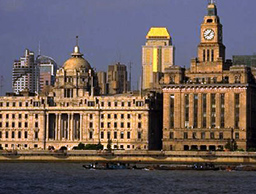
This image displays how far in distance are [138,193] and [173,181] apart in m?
25.0

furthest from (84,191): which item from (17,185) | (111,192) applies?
(17,185)

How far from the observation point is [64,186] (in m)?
185

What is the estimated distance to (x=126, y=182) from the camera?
19450 centimetres

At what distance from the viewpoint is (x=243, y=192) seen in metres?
176

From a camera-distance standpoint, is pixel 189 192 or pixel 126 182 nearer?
pixel 189 192

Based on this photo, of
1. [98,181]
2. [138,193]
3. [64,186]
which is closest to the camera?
[138,193]

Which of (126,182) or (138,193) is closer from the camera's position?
(138,193)

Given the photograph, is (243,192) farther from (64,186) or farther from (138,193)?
(64,186)

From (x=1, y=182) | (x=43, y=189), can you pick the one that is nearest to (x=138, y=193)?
(x=43, y=189)

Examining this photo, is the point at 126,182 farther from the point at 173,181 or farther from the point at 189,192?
the point at 189,192

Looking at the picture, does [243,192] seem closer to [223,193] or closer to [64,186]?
[223,193]

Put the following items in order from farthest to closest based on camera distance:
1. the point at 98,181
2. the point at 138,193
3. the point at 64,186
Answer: the point at 98,181 → the point at 64,186 → the point at 138,193

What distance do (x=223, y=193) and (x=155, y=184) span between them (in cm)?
1866

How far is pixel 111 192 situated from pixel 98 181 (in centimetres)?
2214
